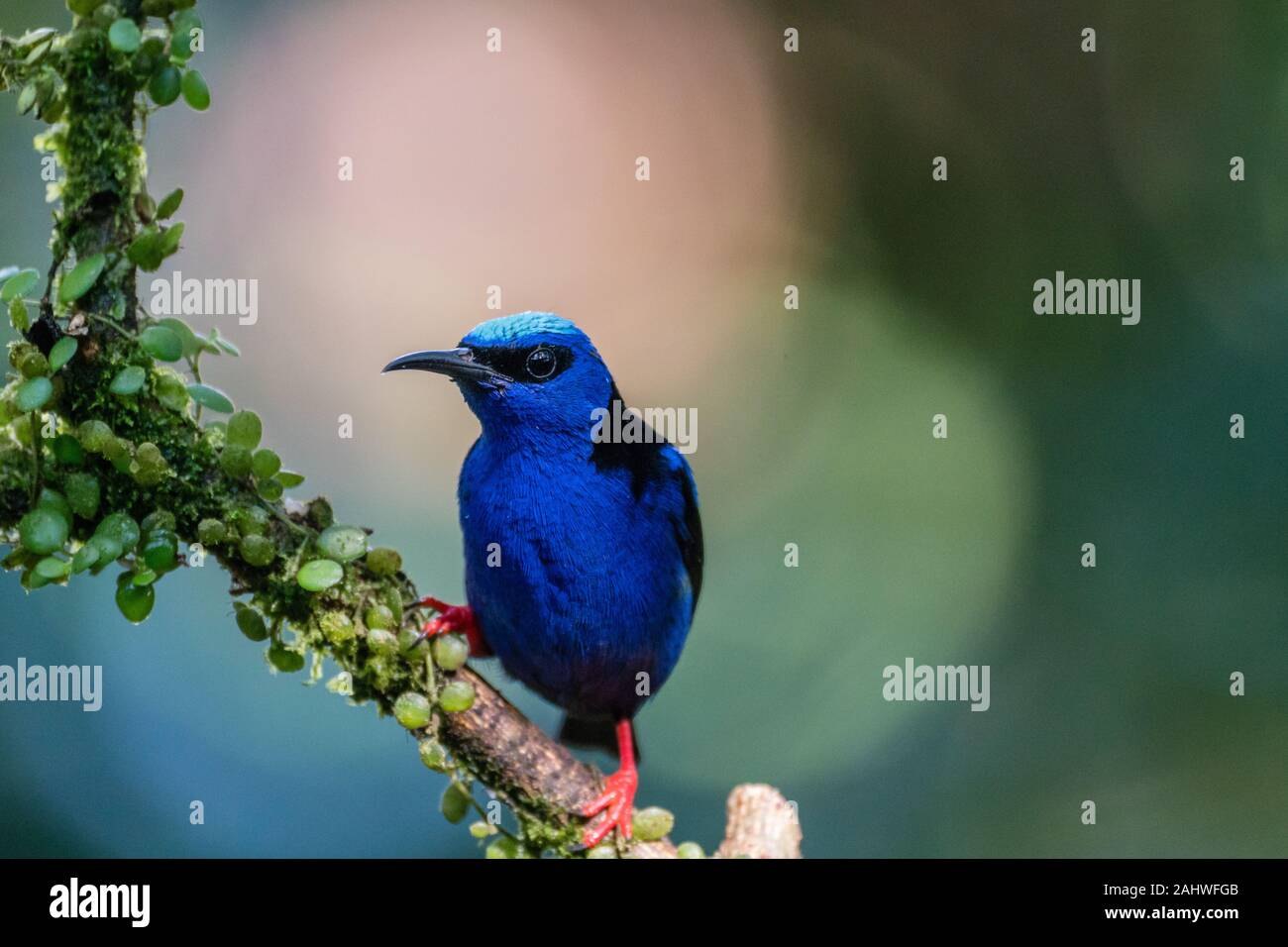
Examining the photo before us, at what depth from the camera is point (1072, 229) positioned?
5113 millimetres

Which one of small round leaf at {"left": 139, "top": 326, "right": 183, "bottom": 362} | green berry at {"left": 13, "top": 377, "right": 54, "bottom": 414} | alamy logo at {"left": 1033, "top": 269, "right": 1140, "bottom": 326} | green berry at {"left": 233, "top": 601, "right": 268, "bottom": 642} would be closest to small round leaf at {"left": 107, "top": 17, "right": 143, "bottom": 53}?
small round leaf at {"left": 139, "top": 326, "right": 183, "bottom": 362}

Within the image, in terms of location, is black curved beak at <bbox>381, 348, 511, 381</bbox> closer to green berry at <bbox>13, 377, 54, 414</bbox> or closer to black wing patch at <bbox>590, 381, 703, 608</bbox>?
black wing patch at <bbox>590, 381, 703, 608</bbox>

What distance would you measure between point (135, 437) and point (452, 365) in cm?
84

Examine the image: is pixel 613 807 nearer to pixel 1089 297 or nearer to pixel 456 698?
pixel 456 698

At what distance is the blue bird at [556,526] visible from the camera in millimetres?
3031

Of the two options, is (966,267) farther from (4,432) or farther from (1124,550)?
(4,432)

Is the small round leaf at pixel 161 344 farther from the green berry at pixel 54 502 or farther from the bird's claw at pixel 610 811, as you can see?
the bird's claw at pixel 610 811

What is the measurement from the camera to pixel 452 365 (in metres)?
2.98

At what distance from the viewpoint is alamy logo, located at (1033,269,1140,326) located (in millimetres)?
4988

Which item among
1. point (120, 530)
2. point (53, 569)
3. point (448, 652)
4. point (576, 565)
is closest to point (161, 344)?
point (120, 530)
